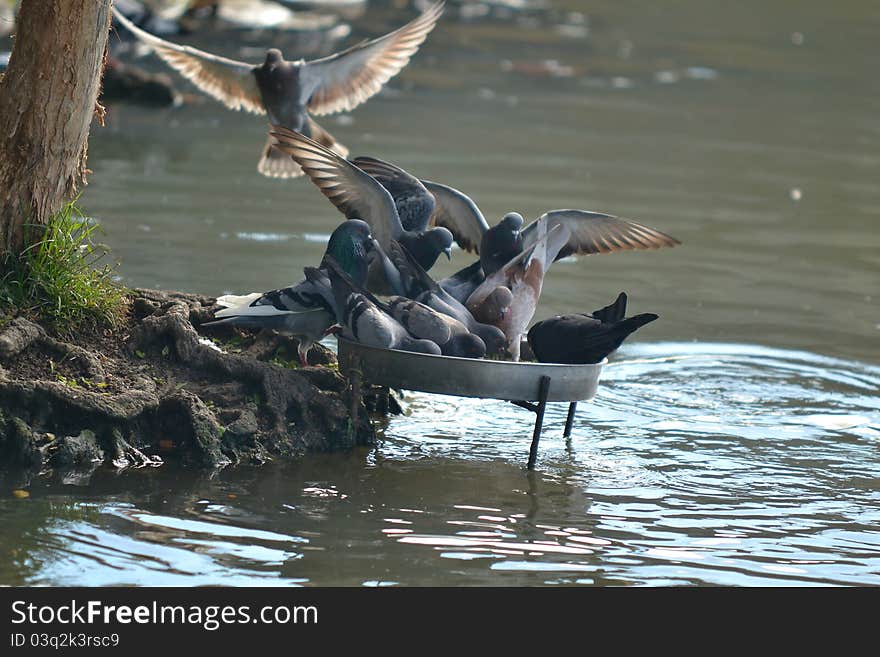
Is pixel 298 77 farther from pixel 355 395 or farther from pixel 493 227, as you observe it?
pixel 355 395

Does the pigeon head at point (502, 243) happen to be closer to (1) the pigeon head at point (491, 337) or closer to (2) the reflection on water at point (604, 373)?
(1) the pigeon head at point (491, 337)

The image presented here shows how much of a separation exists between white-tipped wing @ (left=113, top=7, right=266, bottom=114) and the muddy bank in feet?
10.5

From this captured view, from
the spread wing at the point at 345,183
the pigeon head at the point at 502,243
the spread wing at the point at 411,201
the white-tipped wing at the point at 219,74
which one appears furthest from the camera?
the white-tipped wing at the point at 219,74

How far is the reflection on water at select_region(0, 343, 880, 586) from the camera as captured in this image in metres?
5.13

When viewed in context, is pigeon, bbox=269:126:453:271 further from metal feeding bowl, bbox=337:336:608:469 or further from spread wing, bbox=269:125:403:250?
metal feeding bowl, bbox=337:336:608:469

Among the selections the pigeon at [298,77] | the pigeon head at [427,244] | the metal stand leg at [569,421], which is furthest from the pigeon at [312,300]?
the pigeon at [298,77]

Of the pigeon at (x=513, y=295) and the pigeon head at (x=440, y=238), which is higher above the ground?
the pigeon head at (x=440, y=238)

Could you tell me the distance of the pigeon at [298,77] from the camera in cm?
934

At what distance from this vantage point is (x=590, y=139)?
17.0m

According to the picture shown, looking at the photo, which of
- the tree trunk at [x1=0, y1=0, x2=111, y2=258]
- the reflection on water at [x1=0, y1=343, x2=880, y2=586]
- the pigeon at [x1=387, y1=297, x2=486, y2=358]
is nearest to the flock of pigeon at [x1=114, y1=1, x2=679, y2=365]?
the pigeon at [x1=387, y1=297, x2=486, y2=358]

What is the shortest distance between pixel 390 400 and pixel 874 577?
2871mm

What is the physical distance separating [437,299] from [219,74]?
424 centimetres

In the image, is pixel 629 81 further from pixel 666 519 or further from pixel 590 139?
pixel 666 519

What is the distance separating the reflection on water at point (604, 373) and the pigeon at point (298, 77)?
1192mm
